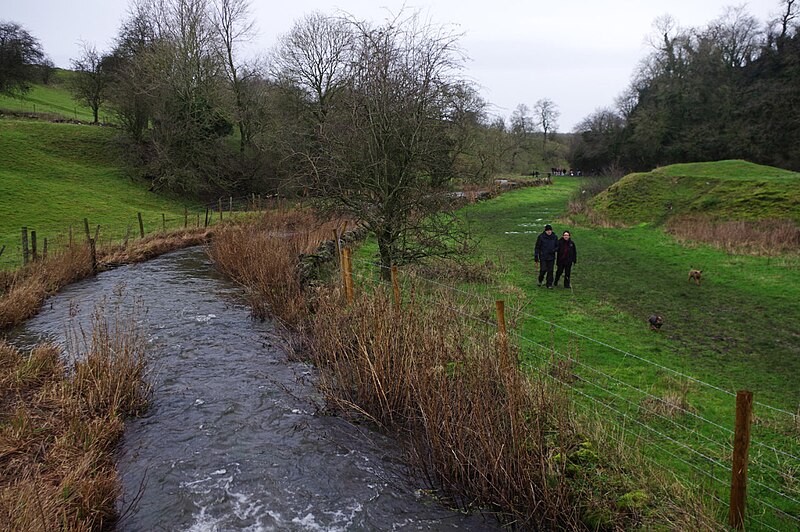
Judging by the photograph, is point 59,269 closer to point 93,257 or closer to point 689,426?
point 93,257

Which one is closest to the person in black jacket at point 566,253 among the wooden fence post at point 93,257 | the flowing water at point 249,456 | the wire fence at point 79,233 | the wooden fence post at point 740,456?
the flowing water at point 249,456

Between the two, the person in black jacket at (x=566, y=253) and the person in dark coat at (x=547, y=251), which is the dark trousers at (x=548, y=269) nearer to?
the person in dark coat at (x=547, y=251)

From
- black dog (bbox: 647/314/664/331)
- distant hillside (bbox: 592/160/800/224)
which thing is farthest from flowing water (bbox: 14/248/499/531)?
distant hillside (bbox: 592/160/800/224)

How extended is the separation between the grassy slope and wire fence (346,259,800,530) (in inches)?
634

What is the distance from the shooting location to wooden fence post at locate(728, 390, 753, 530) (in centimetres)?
386

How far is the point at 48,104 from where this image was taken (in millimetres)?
51875

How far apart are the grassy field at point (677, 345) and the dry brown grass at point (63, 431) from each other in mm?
4492

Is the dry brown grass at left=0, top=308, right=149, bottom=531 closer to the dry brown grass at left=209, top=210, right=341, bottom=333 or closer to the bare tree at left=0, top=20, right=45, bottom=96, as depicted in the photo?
the dry brown grass at left=209, top=210, right=341, bottom=333

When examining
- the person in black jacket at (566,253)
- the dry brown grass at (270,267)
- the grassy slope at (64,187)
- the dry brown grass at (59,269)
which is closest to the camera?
the dry brown grass at (270,267)

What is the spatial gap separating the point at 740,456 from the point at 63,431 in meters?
6.91

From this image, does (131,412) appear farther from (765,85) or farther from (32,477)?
(765,85)

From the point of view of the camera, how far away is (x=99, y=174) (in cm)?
3603

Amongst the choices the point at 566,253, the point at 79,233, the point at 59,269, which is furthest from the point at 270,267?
the point at 79,233

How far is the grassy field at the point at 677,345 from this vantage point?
5.75 meters
